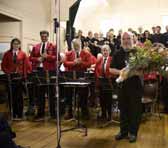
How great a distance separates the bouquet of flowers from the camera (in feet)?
15.2

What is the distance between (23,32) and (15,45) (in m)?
3.84

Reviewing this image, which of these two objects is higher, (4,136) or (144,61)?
(144,61)

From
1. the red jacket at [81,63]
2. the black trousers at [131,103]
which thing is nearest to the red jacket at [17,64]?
the red jacket at [81,63]

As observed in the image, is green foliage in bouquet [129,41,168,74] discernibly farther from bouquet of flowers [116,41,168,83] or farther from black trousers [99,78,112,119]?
black trousers [99,78,112,119]

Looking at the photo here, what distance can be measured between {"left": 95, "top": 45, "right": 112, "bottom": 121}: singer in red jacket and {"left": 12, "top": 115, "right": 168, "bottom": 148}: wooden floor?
1.49 ft

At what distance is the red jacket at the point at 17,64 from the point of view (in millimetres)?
6527

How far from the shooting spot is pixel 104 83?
6.18 metres

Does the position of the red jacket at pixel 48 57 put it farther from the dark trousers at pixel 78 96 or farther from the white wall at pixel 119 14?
the white wall at pixel 119 14

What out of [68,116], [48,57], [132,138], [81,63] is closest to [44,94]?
[68,116]

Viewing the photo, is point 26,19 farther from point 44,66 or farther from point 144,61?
point 144,61

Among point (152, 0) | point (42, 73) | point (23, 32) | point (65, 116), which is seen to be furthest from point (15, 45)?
point (152, 0)

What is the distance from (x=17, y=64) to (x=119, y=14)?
8.19 m

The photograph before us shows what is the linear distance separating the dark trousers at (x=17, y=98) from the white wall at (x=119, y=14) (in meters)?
7.37

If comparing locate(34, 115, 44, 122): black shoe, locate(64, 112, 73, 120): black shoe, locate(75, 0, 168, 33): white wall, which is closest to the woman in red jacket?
locate(34, 115, 44, 122): black shoe
